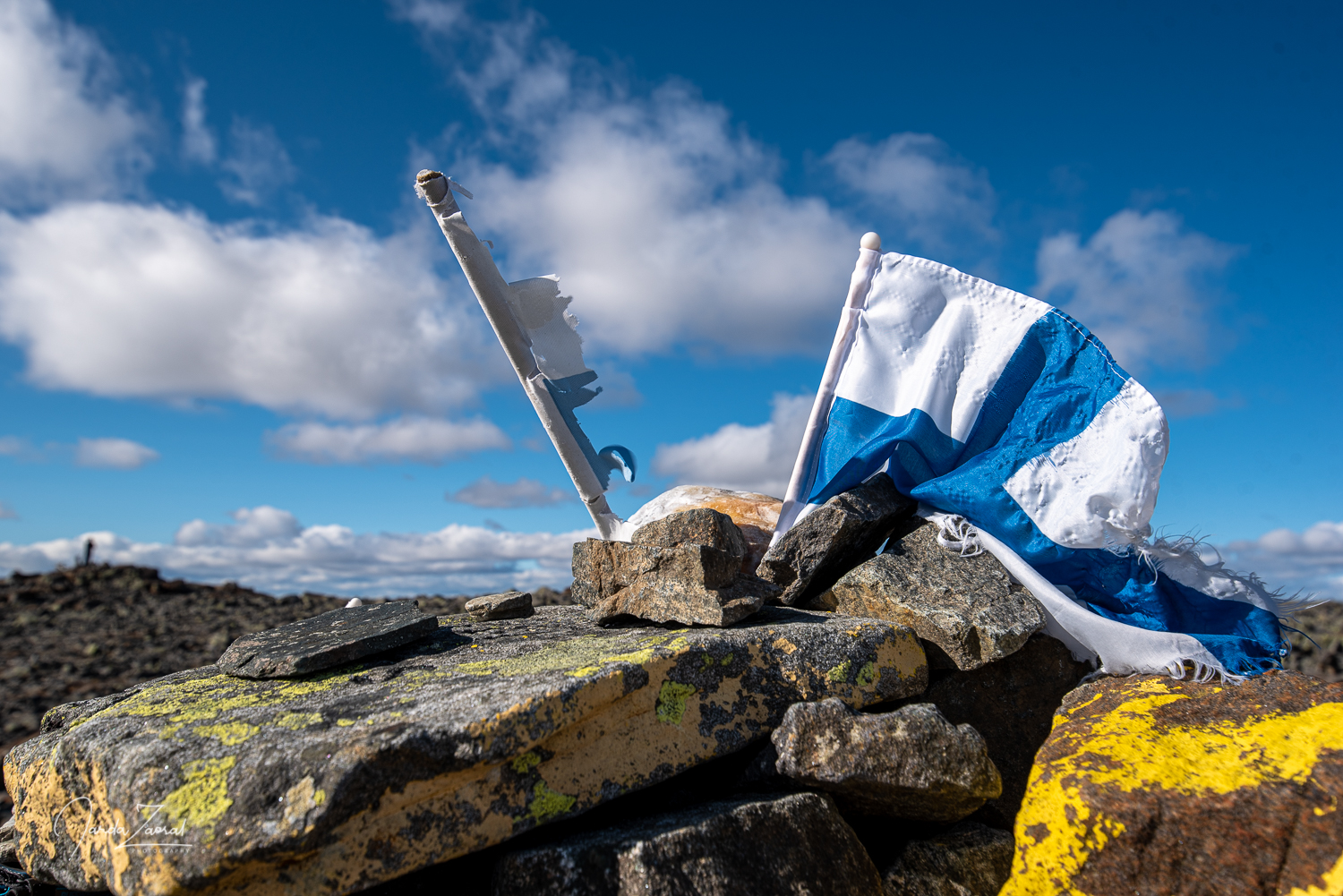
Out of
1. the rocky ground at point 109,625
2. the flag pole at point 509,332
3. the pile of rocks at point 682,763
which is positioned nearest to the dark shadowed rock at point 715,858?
the pile of rocks at point 682,763

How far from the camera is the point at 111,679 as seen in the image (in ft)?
30.8

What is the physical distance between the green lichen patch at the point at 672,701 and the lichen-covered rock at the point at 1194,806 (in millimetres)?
1463

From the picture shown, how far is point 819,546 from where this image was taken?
454 centimetres

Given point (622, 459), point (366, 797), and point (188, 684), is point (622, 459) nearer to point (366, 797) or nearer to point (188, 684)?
point (188, 684)

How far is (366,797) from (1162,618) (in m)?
4.28

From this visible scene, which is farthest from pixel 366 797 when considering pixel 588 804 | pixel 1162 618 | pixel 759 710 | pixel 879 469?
pixel 1162 618

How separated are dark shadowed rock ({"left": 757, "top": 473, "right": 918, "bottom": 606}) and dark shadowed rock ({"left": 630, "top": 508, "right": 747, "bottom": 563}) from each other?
598mm

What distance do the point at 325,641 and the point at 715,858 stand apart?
2091 mm

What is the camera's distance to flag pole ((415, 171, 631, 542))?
17.3ft

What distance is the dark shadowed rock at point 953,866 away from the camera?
3.08m

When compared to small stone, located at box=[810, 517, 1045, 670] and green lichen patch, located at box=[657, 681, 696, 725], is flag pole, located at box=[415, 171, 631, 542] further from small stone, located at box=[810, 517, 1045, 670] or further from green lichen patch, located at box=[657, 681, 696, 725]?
green lichen patch, located at box=[657, 681, 696, 725]

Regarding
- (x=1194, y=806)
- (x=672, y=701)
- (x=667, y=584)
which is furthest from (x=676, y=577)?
(x=1194, y=806)

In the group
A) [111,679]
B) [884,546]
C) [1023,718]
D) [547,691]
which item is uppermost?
[884,546]

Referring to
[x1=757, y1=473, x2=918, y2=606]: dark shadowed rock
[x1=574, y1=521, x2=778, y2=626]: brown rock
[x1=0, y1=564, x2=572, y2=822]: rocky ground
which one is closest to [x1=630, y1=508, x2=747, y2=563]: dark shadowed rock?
[x1=574, y1=521, x2=778, y2=626]: brown rock
